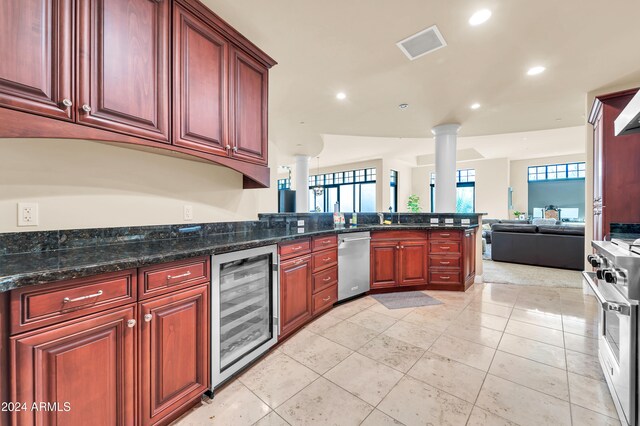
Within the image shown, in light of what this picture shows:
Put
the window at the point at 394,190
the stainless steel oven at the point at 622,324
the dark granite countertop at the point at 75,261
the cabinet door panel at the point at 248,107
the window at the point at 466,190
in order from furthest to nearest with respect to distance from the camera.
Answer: the window at the point at 394,190 → the window at the point at 466,190 → the cabinet door panel at the point at 248,107 → the stainless steel oven at the point at 622,324 → the dark granite countertop at the point at 75,261

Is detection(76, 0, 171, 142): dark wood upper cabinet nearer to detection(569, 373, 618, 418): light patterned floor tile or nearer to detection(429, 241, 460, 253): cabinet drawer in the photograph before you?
detection(569, 373, 618, 418): light patterned floor tile

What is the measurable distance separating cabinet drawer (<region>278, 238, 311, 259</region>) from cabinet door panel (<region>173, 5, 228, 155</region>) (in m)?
0.87

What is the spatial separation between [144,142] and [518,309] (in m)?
3.81

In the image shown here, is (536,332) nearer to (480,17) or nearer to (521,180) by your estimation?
(480,17)

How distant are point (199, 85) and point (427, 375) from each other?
2.51 meters

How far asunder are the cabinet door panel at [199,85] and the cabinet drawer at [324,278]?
148 centimetres

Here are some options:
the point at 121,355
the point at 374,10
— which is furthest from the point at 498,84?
the point at 121,355

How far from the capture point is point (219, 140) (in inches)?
77.6

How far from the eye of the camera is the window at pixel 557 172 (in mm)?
9227

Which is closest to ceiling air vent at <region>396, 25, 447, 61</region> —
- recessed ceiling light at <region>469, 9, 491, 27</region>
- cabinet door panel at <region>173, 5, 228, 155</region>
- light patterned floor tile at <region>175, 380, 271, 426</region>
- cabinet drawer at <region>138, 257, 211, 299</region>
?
recessed ceiling light at <region>469, 9, 491, 27</region>

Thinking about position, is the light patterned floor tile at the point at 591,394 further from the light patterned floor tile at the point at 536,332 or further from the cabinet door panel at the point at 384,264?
the cabinet door panel at the point at 384,264

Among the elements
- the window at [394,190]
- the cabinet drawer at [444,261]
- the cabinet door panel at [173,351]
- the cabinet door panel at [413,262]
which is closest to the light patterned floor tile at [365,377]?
the cabinet door panel at [173,351]

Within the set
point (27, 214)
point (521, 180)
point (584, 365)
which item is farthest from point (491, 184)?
point (27, 214)

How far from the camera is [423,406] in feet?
5.09
